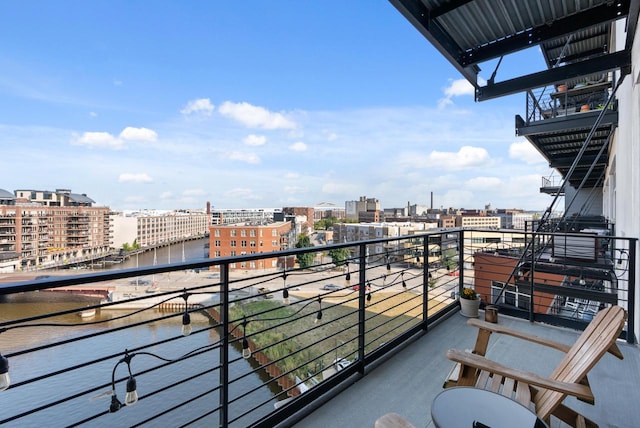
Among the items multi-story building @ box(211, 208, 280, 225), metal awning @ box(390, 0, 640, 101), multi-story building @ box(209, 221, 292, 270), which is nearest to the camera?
metal awning @ box(390, 0, 640, 101)

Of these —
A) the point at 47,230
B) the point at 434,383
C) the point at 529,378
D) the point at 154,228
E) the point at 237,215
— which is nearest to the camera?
the point at 529,378

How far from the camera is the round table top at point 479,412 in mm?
1017

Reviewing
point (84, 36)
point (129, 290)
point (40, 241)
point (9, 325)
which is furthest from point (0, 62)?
point (9, 325)

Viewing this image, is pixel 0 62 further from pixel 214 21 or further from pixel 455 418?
pixel 455 418

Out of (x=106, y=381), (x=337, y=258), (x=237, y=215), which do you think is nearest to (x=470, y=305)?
(x=106, y=381)

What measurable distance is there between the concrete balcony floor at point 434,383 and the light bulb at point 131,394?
944 millimetres

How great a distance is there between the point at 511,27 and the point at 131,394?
367 cm

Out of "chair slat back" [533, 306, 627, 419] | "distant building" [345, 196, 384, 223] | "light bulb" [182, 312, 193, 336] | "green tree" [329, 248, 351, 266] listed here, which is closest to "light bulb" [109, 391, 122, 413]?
"light bulb" [182, 312, 193, 336]

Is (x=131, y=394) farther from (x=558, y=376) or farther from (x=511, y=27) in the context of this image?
(x=511, y=27)

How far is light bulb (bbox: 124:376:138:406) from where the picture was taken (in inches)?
47.1

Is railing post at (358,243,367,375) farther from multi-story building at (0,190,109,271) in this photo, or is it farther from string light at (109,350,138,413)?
multi-story building at (0,190,109,271)

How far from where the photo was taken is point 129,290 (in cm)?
2530

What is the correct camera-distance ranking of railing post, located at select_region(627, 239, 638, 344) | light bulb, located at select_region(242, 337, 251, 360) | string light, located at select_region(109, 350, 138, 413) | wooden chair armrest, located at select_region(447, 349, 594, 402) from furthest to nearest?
railing post, located at select_region(627, 239, 638, 344) → light bulb, located at select_region(242, 337, 251, 360) → wooden chair armrest, located at select_region(447, 349, 594, 402) → string light, located at select_region(109, 350, 138, 413)

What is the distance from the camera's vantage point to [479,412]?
1074 mm
